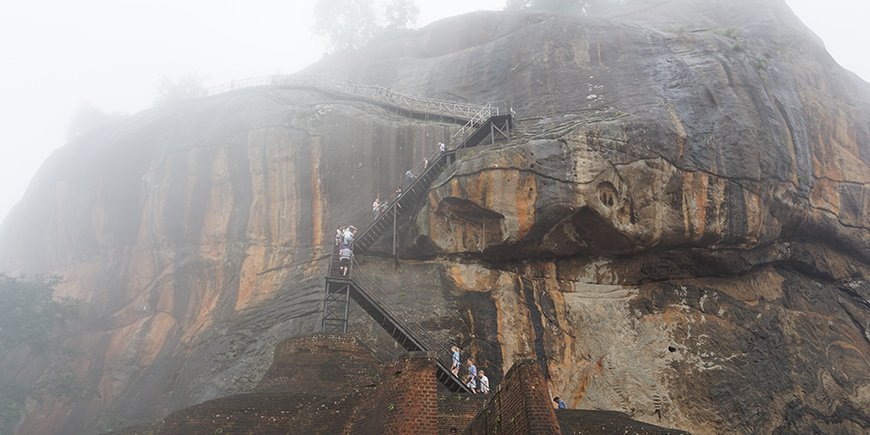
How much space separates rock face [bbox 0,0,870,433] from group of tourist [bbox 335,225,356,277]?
1.79 m

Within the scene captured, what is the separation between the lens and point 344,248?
19.3 metres

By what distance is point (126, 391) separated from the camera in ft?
72.8

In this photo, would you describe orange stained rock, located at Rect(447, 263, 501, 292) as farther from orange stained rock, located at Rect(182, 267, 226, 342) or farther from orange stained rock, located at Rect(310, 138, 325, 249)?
orange stained rock, located at Rect(182, 267, 226, 342)

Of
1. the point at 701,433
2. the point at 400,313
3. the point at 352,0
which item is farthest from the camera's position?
the point at 352,0

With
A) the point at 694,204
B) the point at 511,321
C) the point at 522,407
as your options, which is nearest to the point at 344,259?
the point at 511,321

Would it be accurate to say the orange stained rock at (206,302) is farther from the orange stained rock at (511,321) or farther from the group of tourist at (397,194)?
the orange stained rock at (511,321)

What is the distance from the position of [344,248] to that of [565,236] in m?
8.03

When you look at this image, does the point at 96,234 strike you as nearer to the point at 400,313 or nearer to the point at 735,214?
the point at 400,313

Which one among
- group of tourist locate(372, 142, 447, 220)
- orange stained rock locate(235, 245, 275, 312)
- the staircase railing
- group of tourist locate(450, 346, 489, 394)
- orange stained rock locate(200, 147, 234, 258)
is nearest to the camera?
group of tourist locate(450, 346, 489, 394)

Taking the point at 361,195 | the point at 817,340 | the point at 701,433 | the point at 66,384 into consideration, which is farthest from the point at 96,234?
the point at 817,340

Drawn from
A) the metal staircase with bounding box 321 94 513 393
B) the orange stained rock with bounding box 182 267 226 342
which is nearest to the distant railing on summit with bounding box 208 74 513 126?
the metal staircase with bounding box 321 94 513 393

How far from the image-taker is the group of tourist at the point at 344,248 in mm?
18891

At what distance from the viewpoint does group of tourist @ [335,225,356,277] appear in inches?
744

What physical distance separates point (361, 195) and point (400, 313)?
608 cm
